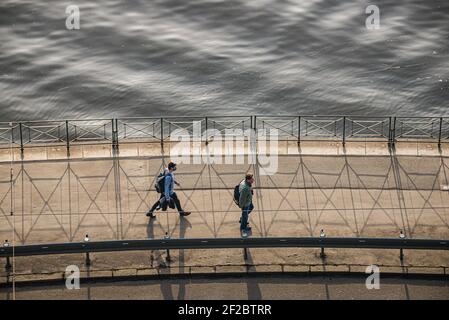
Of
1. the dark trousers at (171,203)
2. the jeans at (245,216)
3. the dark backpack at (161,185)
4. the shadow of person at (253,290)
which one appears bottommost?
the shadow of person at (253,290)

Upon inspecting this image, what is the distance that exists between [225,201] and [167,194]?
73.6 inches

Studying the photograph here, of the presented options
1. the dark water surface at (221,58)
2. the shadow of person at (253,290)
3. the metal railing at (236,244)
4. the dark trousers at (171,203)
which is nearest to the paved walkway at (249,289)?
the shadow of person at (253,290)

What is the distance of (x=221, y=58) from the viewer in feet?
137

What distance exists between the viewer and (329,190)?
2083 cm

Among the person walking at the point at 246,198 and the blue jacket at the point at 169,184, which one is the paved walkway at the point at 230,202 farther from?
the blue jacket at the point at 169,184

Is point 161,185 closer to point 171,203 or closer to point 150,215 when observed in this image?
point 171,203

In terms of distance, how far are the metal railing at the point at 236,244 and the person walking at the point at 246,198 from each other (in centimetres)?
124

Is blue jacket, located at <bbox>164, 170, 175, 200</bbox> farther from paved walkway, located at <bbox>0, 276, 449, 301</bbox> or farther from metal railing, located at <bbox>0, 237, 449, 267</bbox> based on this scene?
paved walkway, located at <bbox>0, 276, 449, 301</bbox>

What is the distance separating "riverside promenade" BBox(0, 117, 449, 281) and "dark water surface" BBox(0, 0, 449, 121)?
1417cm

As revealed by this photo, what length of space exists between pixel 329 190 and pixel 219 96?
1820cm

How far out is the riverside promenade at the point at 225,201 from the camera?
713 inches

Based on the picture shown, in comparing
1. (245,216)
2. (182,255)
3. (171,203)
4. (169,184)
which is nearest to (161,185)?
(169,184)

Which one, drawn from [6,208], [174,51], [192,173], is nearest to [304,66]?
[174,51]
